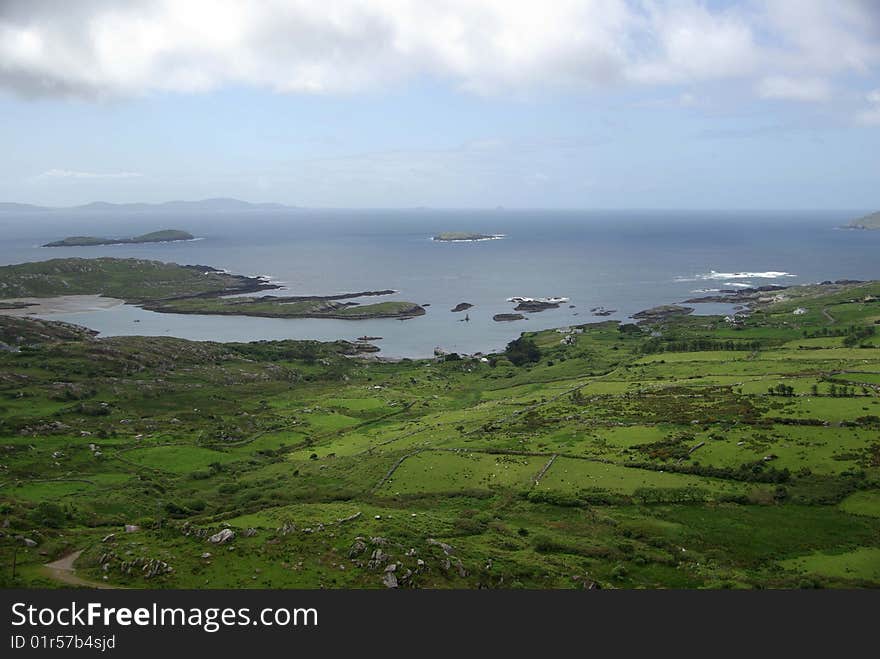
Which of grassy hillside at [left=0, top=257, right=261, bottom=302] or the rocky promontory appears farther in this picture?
grassy hillside at [left=0, top=257, right=261, bottom=302]

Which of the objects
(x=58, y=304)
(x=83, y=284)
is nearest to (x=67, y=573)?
(x=58, y=304)

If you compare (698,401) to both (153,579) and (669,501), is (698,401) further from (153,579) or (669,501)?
(153,579)

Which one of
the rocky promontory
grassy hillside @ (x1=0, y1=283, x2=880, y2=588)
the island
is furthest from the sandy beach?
the rocky promontory

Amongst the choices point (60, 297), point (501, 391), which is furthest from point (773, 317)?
point (60, 297)

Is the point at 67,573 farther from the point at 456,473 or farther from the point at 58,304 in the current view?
the point at 58,304

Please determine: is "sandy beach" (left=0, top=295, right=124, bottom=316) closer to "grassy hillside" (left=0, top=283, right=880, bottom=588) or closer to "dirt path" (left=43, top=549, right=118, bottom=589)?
"grassy hillside" (left=0, top=283, right=880, bottom=588)
